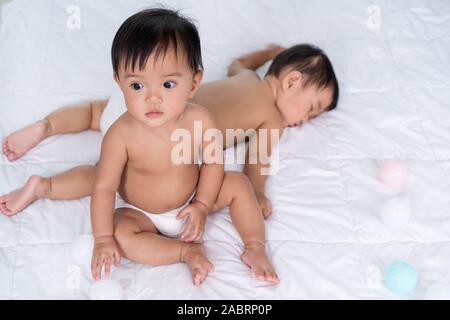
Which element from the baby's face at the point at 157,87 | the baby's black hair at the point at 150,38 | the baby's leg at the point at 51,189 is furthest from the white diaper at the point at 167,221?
the baby's black hair at the point at 150,38

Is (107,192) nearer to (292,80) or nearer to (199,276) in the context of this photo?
(199,276)

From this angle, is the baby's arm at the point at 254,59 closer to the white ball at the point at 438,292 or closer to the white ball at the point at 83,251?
the white ball at the point at 83,251

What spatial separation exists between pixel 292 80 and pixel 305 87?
4cm

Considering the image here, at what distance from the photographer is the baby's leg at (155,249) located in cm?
110

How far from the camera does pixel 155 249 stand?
111cm

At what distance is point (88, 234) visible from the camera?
116 centimetres

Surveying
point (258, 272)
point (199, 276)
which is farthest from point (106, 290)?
point (258, 272)

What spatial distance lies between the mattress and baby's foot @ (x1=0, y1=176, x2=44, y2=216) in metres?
0.02

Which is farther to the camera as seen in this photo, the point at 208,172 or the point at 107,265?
the point at 208,172

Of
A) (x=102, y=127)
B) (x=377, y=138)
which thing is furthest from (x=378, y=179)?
(x=102, y=127)

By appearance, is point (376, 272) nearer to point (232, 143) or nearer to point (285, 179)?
point (285, 179)

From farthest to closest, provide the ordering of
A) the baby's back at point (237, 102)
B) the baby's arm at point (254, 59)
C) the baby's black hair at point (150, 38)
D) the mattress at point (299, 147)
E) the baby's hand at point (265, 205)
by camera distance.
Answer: the baby's arm at point (254, 59)
the baby's back at point (237, 102)
the baby's hand at point (265, 205)
the mattress at point (299, 147)
the baby's black hair at point (150, 38)

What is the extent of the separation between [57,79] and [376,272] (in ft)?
3.14

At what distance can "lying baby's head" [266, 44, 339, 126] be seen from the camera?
147cm
